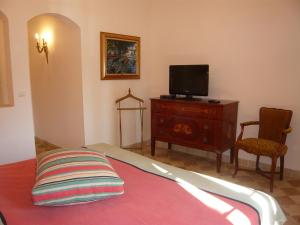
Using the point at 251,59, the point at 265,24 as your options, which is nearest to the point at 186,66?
the point at 251,59

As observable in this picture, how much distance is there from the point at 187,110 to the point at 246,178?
1.20m

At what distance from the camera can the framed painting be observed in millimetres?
4055

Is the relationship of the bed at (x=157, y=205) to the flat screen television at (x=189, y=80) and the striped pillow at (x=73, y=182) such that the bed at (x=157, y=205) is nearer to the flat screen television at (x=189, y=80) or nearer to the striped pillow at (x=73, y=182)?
the striped pillow at (x=73, y=182)

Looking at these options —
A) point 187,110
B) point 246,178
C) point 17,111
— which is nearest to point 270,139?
point 246,178

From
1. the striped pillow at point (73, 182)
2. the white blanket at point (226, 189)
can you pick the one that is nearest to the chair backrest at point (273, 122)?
the white blanket at point (226, 189)

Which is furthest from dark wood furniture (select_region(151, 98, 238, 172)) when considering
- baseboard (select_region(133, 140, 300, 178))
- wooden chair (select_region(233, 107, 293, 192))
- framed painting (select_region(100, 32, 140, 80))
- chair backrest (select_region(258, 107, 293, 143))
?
framed painting (select_region(100, 32, 140, 80))

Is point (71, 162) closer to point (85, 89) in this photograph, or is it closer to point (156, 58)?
point (85, 89)

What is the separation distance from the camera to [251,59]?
3609 millimetres

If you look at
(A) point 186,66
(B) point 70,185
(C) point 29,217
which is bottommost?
(C) point 29,217

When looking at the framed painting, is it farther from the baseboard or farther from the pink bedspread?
the pink bedspread

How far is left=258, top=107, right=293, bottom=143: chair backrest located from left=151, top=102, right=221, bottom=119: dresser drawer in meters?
0.58

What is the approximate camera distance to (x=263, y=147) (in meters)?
3.05

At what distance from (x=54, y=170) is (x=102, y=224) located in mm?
436

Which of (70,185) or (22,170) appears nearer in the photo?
(70,185)
